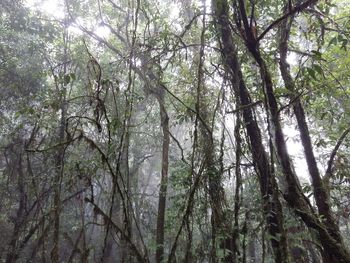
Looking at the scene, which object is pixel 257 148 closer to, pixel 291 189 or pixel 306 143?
pixel 291 189

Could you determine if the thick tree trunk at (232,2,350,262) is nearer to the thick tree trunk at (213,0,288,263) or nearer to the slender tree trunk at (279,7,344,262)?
the thick tree trunk at (213,0,288,263)

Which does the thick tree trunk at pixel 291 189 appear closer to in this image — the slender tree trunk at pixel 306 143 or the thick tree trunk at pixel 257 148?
the thick tree trunk at pixel 257 148

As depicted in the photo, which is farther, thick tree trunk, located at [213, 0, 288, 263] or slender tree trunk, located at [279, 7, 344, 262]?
slender tree trunk, located at [279, 7, 344, 262]

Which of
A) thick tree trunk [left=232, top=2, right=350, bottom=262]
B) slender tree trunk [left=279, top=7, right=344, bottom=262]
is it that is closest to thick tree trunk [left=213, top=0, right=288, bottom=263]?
thick tree trunk [left=232, top=2, right=350, bottom=262]

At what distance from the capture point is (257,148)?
9.18 ft

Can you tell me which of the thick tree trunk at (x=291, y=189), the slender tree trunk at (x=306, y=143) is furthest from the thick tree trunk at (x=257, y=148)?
the slender tree trunk at (x=306, y=143)

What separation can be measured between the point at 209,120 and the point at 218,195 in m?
1.18

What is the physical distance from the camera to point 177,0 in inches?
247

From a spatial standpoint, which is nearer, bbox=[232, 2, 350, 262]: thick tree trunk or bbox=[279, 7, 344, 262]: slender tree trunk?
bbox=[232, 2, 350, 262]: thick tree trunk

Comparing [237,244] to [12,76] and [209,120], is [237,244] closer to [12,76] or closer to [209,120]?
[209,120]

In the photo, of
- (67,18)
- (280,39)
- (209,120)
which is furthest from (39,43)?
(280,39)

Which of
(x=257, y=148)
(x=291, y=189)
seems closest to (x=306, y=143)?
(x=257, y=148)

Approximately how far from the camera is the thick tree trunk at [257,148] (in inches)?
92.0

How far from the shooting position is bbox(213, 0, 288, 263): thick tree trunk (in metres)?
2.34
